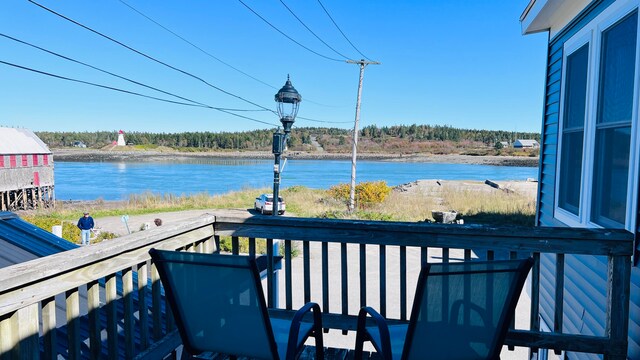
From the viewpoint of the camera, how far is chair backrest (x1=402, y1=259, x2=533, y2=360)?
64.5 inches

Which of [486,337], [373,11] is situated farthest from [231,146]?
[486,337]

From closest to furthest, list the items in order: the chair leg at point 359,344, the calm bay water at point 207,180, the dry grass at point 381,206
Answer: the chair leg at point 359,344, the dry grass at point 381,206, the calm bay water at point 207,180

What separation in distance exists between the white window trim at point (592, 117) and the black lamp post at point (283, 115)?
487 cm

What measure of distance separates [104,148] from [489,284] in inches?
3686

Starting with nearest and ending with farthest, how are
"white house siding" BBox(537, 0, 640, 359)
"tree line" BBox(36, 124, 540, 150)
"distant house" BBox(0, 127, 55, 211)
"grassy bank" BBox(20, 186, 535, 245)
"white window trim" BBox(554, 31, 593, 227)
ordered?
"white house siding" BBox(537, 0, 640, 359) → "white window trim" BBox(554, 31, 593, 227) → "grassy bank" BBox(20, 186, 535, 245) → "distant house" BBox(0, 127, 55, 211) → "tree line" BBox(36, 124, 540, 150)

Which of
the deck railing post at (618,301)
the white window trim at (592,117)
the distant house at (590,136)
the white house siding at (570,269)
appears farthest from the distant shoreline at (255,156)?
the deck railing post at (618,301)

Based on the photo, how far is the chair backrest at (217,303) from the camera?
171 cm

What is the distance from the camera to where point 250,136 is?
267ft

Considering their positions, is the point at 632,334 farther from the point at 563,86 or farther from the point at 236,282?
the point at 563,86

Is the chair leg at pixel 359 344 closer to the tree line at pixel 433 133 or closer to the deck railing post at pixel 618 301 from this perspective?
the deck railing post at pixel 618 301

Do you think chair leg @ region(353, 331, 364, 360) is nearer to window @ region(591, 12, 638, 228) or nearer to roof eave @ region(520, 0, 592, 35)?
window @ region(591, 12, 638, 228)

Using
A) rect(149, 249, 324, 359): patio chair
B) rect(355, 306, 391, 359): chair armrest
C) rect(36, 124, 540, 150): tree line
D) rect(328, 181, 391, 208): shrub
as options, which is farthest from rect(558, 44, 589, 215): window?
rect(36, 124, 540, 150): tree line

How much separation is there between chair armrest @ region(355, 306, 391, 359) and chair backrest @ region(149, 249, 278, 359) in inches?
14.4

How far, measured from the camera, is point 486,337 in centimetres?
177
